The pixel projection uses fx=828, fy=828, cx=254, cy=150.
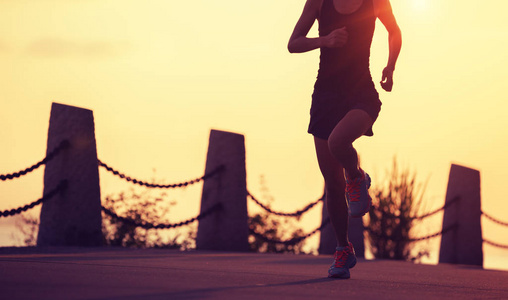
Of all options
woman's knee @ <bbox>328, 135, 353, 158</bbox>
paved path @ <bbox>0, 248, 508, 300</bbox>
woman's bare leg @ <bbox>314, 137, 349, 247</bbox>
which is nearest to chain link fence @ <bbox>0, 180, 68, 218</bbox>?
paved path @ <bbox>0, 248, 508, 300</bbox>

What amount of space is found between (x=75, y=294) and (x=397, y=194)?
431 inches

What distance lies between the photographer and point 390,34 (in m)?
6.22


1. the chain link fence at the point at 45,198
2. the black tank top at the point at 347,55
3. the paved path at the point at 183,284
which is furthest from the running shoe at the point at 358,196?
the chain link fence at the point at 45,198

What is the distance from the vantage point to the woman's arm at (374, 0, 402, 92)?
607 centimetres

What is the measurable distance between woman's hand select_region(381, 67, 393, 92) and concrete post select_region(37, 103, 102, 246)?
4.30 meters

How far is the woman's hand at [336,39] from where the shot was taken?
18.4ft

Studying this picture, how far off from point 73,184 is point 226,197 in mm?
2275

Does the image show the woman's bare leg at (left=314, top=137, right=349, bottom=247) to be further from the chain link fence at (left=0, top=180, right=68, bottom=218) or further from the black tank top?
the chain link fence at (left=0, top=180, right=68, bottom=218)

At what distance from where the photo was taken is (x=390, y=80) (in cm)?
604

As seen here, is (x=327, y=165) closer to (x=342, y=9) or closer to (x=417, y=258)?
(x=342, y=9)

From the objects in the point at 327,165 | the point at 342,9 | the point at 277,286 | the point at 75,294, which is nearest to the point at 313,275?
the point at 327,165

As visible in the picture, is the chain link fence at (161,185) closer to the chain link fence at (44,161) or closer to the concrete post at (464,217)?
the chain link fence at (44,161)

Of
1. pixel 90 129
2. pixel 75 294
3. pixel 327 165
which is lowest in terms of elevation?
pixel 75 294

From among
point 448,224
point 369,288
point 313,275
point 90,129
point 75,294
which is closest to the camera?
point 75,294
